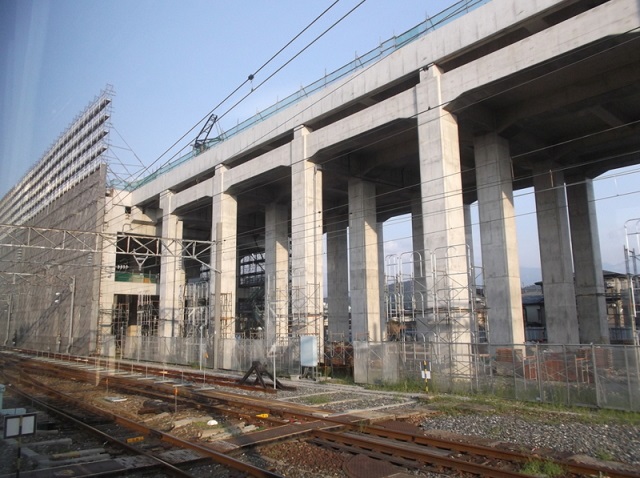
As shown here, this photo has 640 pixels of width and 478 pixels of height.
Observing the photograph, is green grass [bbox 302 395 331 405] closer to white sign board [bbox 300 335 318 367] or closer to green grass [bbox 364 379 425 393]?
green grass [bbox 364 379 425 393]

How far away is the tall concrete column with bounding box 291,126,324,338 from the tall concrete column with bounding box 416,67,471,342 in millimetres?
8911

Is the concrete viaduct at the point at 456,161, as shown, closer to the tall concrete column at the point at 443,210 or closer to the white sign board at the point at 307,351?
the tall concrete column at the point at 443,210

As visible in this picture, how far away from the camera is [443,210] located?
80.7 ft

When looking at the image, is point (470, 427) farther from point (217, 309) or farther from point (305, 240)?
point (305, 240)

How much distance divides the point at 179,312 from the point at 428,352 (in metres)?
29.4

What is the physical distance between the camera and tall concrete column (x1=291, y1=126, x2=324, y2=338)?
1261 inches

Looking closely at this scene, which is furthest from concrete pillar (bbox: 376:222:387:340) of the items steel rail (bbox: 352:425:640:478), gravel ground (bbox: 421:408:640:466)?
steel rail (bbox: 352:425:640:478)

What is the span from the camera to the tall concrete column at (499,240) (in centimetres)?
2808

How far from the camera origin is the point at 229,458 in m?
9.39

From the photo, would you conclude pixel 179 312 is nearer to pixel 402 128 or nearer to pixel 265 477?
pixel 402 128

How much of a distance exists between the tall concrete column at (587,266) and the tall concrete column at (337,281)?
694 inches

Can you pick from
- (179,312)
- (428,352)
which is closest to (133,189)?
(179,312)

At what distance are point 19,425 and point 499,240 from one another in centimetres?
2563

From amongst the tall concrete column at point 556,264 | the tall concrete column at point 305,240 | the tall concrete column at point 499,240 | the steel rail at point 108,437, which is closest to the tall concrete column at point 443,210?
the tall concrete column at point 499,240
